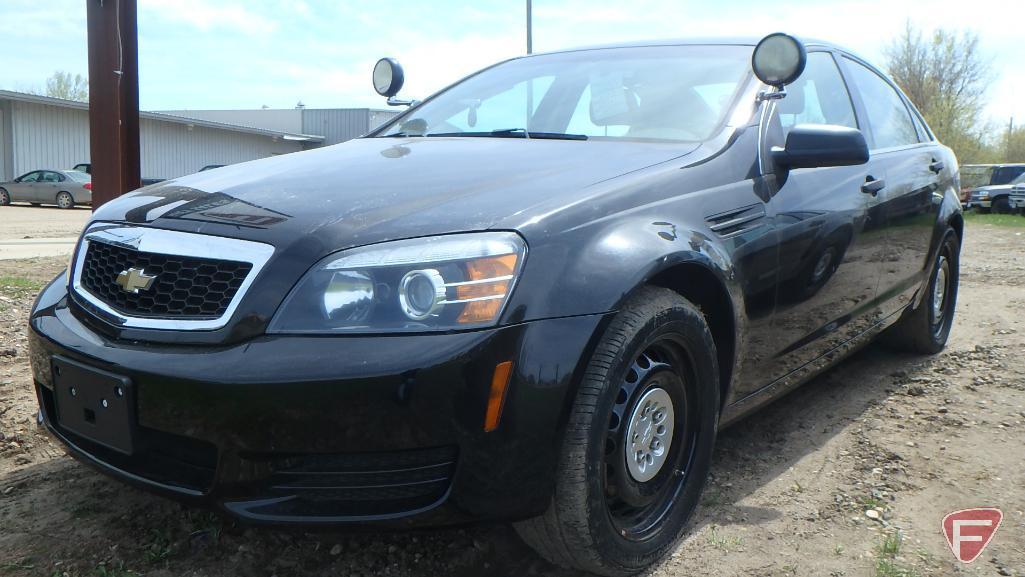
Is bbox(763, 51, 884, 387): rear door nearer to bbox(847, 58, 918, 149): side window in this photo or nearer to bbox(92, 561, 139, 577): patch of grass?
bbox(847, 58, 918, 149): side window

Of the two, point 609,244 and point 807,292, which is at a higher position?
point 609,244

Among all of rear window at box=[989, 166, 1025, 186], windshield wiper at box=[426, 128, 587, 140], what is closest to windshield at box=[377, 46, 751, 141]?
windshield wiper at box=[426, 128, 587, 140]

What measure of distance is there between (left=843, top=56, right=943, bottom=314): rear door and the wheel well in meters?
1.25

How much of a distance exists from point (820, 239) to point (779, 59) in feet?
2.05

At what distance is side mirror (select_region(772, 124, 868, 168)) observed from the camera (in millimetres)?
2621

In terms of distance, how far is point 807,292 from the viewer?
2830 mm

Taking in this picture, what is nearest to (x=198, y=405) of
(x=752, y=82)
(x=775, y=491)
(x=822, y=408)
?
(x=775, y=491)

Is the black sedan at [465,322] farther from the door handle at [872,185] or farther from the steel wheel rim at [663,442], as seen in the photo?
the door handle at [872,185]

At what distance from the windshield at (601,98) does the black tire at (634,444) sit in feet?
2.61

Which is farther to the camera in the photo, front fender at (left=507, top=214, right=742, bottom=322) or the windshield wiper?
the windshield wiper

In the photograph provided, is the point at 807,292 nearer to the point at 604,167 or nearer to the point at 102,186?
the point at 604,167

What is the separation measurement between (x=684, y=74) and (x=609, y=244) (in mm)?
1190

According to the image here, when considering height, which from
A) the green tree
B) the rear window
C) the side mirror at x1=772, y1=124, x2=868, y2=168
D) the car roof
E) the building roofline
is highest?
the green tree

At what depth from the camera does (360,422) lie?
173cm
